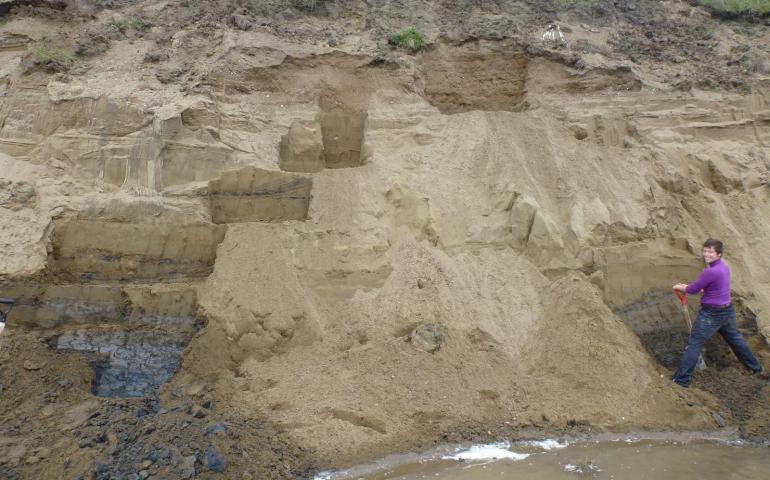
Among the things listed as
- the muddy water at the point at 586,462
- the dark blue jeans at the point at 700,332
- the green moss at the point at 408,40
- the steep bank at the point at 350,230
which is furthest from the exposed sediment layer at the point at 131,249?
the dark blue jeans at the point at 700,332

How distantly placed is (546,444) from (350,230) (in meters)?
3.15

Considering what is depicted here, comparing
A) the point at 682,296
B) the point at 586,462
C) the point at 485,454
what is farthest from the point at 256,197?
the point at 682,296

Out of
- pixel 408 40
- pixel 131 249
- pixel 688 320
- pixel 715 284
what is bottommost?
pixel 688 320

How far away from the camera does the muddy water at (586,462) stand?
500cm

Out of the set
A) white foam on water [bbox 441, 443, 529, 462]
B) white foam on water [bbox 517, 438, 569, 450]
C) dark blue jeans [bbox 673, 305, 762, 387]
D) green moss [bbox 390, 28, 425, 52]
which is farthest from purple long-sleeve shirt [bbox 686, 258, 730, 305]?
green moss [bbox 390, 28, 425, 52]

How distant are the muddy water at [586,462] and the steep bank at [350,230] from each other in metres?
0.24

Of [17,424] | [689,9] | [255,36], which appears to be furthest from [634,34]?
[17,424]

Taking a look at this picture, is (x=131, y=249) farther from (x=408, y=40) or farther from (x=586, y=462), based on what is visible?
(x=586, y=462)

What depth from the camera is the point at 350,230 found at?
7148 millimetres

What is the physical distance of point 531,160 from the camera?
7992 millimetres

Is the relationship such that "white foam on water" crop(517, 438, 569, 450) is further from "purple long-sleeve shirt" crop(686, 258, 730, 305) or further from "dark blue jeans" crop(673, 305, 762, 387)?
Result: "purple long-sleeve shirt" crop(686, 258, 730, 305)

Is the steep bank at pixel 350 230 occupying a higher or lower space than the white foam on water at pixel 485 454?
higher

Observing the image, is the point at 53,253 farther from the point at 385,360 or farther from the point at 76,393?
the point at 385,360

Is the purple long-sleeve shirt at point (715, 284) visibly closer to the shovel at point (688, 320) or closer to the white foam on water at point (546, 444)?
the shovel at point (688, 320)
